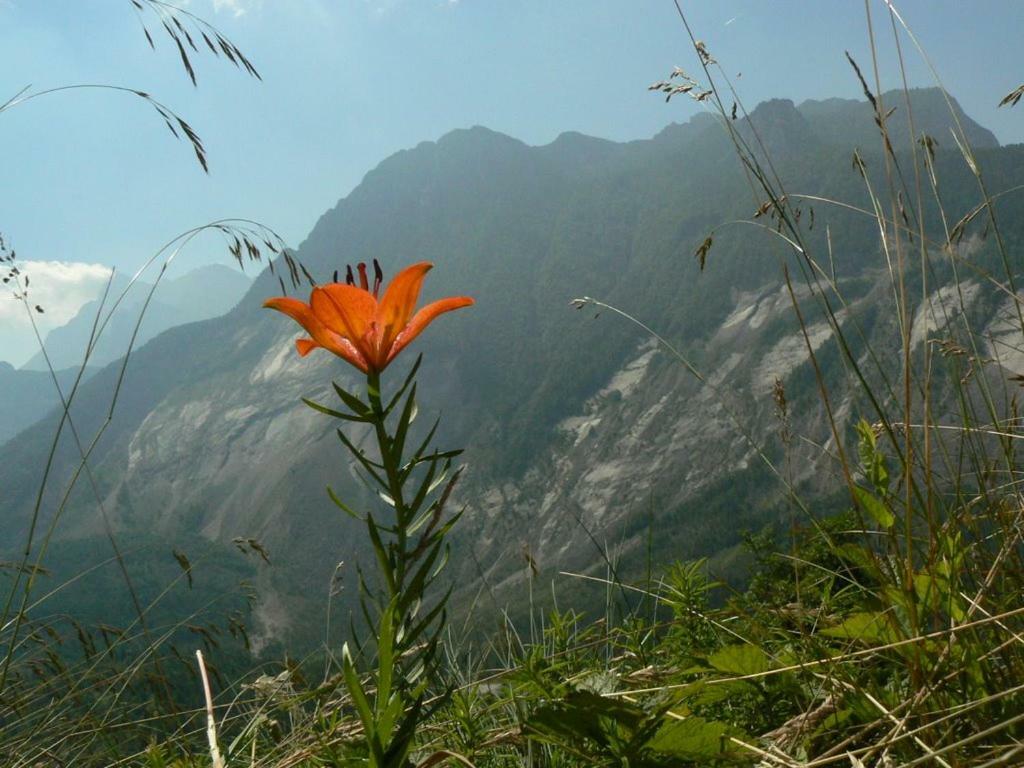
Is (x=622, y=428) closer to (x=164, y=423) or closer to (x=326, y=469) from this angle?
(x=326, y=469)

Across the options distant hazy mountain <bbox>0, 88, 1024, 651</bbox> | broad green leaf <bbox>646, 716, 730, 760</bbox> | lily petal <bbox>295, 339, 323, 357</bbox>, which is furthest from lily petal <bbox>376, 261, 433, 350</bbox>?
distant hazy mountain <bbox>0, 88, 1024, 651</bbox>

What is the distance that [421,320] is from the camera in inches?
37.7

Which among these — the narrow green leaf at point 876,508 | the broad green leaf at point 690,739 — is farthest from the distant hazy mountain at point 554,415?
the broad green leaf at point 690,739

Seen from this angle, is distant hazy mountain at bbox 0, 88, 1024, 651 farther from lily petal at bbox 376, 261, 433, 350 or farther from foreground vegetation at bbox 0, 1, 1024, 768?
lily petal at bbox 376, 261, 433, 350

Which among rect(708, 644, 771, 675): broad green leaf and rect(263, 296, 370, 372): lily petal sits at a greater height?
rect(263, 296, 370, 372): lily petal

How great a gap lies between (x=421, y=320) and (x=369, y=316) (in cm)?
6

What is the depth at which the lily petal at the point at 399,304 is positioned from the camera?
3.05ft

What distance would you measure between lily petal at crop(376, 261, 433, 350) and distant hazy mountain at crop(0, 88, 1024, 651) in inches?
3774

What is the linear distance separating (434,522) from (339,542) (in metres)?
140

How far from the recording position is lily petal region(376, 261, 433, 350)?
0.93m

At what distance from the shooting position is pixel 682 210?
192 metres

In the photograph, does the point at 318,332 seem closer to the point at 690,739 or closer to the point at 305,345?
the point at 305,345

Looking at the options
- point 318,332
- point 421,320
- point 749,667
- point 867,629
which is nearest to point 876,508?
point 867,629

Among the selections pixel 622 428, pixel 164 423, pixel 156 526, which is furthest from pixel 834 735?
pixel 164 423
